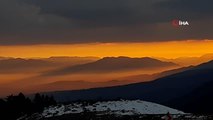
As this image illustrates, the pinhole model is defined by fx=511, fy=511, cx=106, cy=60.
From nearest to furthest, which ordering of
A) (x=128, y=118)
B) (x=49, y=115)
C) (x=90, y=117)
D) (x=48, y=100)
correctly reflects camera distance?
(x=128, y=118) < (x=90, y=117) < (x=49, y=115) < (x=48, y=100)

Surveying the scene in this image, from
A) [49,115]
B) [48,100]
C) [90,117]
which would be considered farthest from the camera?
[48,100]

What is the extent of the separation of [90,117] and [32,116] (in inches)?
633

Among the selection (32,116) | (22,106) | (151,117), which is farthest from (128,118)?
(22,106)

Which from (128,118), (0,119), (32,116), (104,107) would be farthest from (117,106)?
(0,119)

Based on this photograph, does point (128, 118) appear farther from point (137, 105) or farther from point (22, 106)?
point (22, 106)

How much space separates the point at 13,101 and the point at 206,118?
4839 centimetres

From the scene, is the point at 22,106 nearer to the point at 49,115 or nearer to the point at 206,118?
the point at 49,115

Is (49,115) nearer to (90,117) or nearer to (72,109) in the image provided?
(72,109)

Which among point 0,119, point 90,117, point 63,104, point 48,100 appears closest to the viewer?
point 90,117

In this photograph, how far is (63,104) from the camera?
81.5 m

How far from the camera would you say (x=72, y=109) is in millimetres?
76750

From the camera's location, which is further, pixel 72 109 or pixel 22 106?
pixel 22 106

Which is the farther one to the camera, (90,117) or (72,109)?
(72,109)

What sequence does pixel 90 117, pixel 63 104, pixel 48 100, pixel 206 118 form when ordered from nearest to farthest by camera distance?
pixel 206 118
pixel 90 117
pixel 63 104
pixel 48 100
